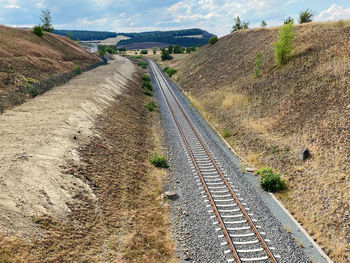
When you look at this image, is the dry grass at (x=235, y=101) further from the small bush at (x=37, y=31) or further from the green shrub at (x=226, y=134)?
the small bush at (x=37, y=31)

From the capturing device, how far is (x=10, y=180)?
35.9 feet

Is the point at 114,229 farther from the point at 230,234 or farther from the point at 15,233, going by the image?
the point at 230,234

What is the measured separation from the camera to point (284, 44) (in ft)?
96.9

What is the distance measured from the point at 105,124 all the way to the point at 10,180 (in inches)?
452

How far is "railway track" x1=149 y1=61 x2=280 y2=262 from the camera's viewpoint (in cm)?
1042

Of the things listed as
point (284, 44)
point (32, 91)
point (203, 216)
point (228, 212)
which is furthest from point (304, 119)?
point (32, 91)

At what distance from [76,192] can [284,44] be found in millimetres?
30132

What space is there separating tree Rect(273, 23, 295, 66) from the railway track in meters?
18.1

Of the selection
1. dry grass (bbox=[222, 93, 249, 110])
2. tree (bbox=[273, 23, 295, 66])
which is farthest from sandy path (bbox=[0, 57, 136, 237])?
tree (bbox=[273, 23, 295, 66])

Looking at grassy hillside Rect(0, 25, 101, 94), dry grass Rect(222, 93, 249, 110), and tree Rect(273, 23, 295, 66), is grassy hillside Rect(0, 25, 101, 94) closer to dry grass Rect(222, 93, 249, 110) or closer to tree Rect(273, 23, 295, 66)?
dry grass Rect(222, 93, 249, 110)

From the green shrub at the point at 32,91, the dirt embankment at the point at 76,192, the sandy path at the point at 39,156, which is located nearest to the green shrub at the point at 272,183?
the dirt embankment at the point at 76,192

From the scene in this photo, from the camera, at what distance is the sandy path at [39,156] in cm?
996

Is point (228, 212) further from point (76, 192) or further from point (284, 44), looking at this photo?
point (284, 44)

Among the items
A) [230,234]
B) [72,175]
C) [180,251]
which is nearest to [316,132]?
[230,234]
